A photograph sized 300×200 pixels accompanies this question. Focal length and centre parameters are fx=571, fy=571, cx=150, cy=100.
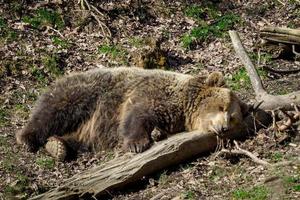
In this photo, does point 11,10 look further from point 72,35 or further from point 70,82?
point 70,82

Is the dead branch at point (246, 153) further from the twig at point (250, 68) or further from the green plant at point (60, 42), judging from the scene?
the green plant at point (60, 42)

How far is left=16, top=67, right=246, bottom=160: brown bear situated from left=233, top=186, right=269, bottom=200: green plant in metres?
1.35

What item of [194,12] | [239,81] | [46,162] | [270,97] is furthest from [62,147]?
[194,12]

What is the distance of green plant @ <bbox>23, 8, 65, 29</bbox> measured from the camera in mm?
10586

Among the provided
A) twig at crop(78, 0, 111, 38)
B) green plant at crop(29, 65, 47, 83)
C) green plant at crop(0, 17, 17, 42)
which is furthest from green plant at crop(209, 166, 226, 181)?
green plant at crop(0, 17, 17, 42)

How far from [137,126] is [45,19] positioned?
4.49 m

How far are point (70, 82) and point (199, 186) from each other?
2574 millimetres

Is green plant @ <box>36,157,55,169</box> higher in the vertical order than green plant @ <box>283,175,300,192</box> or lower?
lower

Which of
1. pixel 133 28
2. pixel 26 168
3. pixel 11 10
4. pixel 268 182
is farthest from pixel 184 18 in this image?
pixel 268 182

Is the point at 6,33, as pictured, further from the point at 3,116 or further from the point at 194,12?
the point at 194,12

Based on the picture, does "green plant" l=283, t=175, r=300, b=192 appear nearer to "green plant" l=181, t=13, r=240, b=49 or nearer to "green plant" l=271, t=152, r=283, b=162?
"green plant" l=271, t=152, r=283, b=162

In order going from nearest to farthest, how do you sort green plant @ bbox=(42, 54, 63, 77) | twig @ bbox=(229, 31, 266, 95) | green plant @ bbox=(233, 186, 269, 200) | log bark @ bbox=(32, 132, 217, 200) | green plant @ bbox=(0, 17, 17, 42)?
1. green plant @ bbox=(233, 186, 269, 200)
2. log bark @ bbox=(32, 132, 217, 200)
3. twig @ bbox=(229, 31, 266, 95)
4. green plant @ bbox=(42, 54, 63, 77)
5. green plant @ bbox=(0, 17, 17, 42)

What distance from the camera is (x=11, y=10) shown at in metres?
10.7

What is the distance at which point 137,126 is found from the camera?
277 inches
